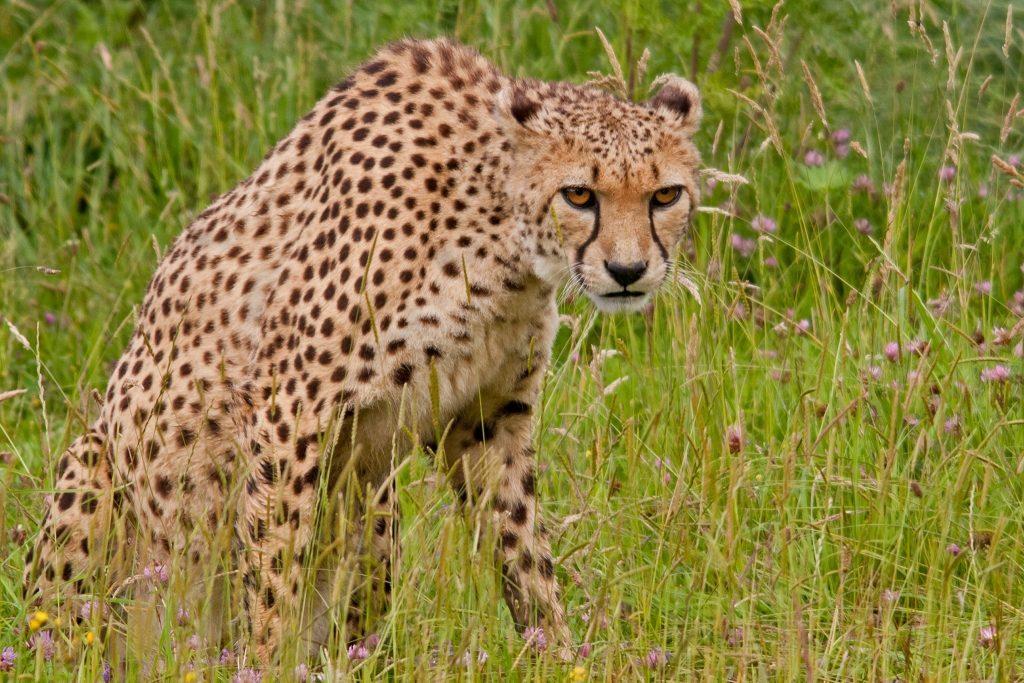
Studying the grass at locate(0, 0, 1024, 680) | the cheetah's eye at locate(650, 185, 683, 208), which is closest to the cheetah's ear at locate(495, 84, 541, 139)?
the cheetah's eye at locate(650, 185, 683, 208)

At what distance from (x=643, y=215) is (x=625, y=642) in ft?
2.91

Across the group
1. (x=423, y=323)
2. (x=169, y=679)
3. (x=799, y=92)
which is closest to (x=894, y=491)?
(x=423, y=323)

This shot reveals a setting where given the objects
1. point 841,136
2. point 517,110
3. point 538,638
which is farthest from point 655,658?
point 841,136

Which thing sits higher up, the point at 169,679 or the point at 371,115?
the point at 371,115

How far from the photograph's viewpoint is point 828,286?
4.23 metres

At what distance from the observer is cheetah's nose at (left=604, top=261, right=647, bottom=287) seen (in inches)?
133

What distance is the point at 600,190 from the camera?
3.43m

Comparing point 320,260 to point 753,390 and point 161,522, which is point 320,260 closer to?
point 161,522

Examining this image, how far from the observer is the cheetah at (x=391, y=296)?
11.3ft

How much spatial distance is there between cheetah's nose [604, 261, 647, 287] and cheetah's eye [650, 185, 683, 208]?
0.18 meters

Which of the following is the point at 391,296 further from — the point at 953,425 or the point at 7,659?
the point at 953,425

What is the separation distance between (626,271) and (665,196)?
0.75 feet

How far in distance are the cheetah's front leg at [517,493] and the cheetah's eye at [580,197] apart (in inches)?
19.5

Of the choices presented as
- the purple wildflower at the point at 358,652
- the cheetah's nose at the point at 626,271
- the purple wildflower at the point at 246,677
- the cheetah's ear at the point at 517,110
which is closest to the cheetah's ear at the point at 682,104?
the cheetah's ear at the point at 517,110
